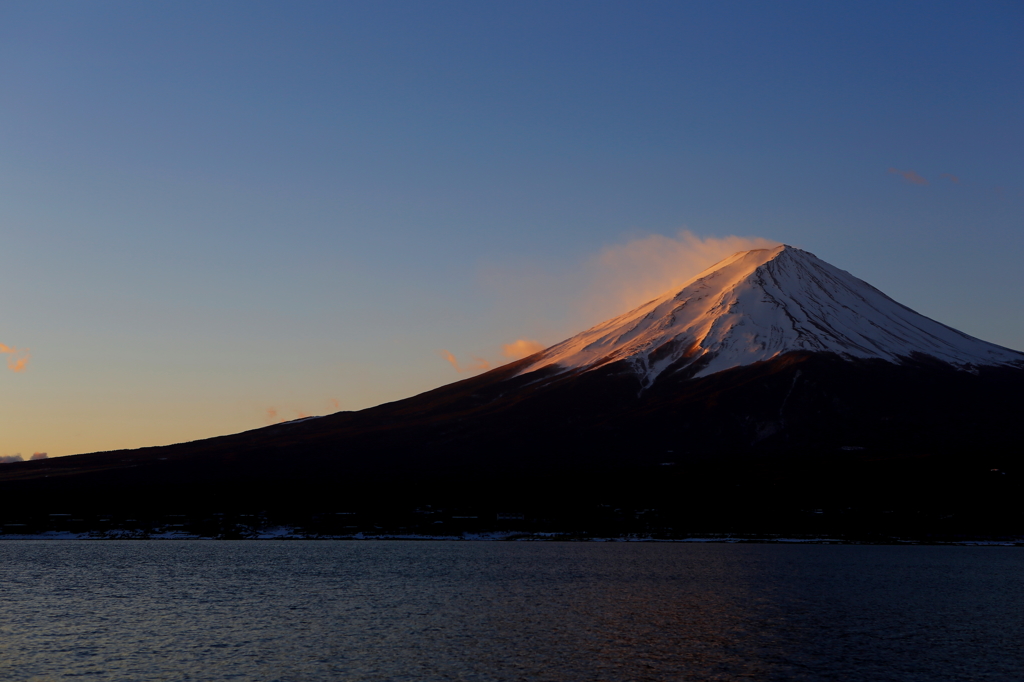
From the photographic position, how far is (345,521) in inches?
6521

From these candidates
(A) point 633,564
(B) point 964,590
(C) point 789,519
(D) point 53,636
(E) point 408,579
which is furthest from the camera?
(C) point 789,519

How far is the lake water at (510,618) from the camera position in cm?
4412

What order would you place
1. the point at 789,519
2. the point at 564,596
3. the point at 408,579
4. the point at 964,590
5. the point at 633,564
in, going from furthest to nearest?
the point at 789,519 → the point at 633,564 → the point at 408,579 → the point at 964,590 → the point at 564,596

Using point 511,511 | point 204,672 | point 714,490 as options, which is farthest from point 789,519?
point 204,672

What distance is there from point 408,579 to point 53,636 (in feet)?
135

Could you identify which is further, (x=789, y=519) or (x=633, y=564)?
(x=789, y=519)

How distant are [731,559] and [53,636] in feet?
269

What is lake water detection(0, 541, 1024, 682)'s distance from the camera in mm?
44125

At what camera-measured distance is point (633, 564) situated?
348 feet

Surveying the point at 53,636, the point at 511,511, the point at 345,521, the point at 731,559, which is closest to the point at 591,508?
the point at 511,511

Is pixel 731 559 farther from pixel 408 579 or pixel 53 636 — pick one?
pixel 53 636

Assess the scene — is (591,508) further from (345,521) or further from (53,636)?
(53,636)

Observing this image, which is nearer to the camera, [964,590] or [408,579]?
[964,590]

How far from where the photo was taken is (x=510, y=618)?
204 feet
